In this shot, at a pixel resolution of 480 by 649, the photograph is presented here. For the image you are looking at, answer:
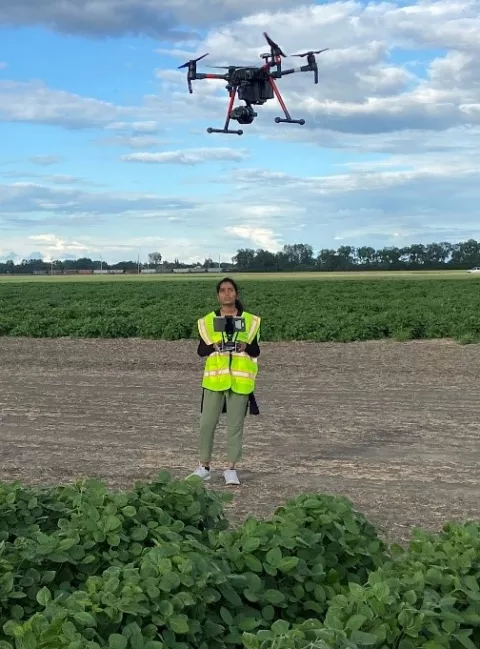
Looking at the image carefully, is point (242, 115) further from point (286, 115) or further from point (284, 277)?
point (284, 277)

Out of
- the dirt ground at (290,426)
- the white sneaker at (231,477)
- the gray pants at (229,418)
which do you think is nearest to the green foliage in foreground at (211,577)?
the dirt ground at (290,426)

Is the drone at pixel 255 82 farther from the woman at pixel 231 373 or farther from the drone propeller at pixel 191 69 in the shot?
the woman at pixel 231 373

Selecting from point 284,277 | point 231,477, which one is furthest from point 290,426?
point 284,277

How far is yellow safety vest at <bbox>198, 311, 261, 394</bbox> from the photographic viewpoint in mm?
8180

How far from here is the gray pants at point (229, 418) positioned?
8.22 meters

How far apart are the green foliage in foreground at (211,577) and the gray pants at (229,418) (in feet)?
11.1

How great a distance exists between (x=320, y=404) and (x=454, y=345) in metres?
7.83

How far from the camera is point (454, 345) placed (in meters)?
19.9

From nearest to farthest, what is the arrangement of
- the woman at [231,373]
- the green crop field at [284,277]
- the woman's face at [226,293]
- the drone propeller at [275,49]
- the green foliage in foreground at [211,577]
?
the green foliage in foreground at [211,577]
the woman's face at [226,293]
the woman at [231,373]
the drone propeller at [275,49]
the green crop field at [284,277]

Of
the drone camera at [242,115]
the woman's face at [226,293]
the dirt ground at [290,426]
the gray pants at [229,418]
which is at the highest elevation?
the drone camera at [242,115]

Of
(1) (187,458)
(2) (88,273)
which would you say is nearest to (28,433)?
(1) (187,458)

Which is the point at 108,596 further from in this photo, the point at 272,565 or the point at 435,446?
the point at 435,446

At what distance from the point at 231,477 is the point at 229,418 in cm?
55

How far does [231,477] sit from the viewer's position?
810 cm
